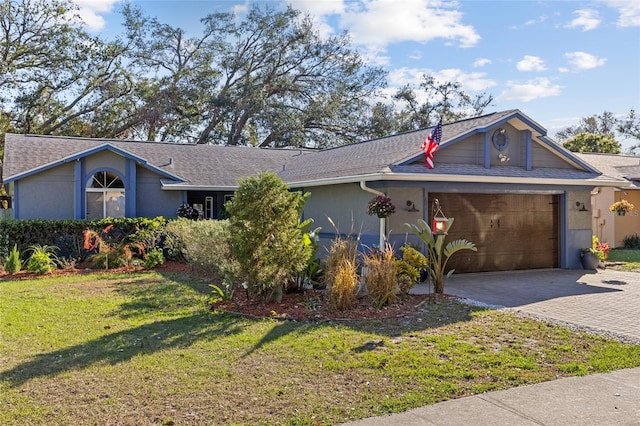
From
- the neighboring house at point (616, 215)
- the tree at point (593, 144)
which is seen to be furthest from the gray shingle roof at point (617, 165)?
the tree at point (593, 144)

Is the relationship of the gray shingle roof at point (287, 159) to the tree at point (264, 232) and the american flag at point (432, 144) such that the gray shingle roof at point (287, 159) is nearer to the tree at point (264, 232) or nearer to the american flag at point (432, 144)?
the american flag at point (432, 144)

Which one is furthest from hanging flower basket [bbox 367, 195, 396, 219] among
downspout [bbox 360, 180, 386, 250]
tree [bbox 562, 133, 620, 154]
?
tree [bbox 562, 133, 620, 154]

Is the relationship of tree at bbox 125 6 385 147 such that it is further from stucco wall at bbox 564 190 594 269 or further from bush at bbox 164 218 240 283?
stucco wall at bbox 564 190 594 269

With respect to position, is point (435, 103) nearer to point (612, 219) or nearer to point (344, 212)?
point (612, 219)

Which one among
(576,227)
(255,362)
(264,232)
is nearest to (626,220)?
(576,227)

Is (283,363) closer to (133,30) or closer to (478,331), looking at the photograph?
(478,331)

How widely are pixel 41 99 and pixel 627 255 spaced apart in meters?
28.7

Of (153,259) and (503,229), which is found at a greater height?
(503,229)

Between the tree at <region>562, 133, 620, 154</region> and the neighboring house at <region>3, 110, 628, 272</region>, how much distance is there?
23.7m

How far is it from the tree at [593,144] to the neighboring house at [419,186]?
77.8 ft

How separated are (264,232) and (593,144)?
1319 inches

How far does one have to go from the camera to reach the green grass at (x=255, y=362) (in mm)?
4270

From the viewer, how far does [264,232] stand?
7.86 m

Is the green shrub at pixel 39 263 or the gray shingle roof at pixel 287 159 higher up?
the gray shingle roof at pixel 287 159
